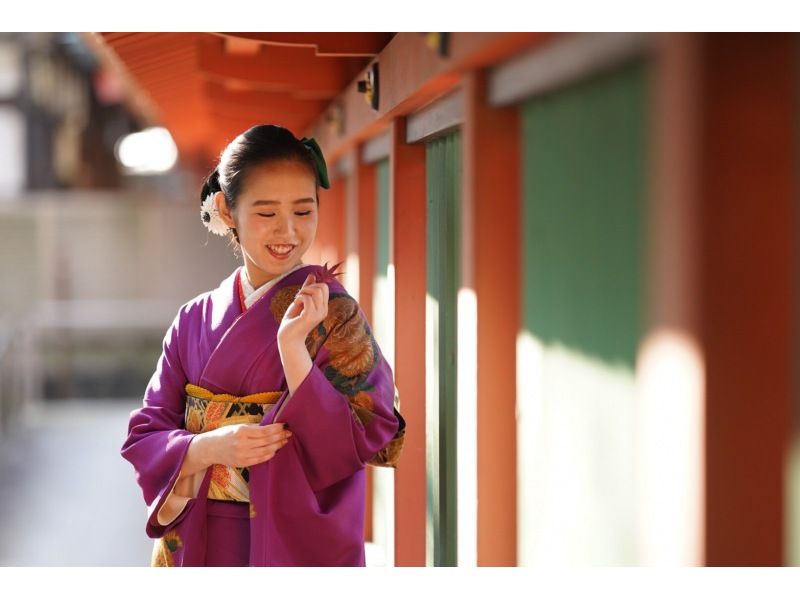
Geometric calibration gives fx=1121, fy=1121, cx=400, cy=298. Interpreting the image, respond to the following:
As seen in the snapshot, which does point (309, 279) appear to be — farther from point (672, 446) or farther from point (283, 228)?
point (672, 446)

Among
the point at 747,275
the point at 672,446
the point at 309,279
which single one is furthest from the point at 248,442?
the point at 747,275

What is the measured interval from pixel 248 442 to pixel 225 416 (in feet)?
0.49

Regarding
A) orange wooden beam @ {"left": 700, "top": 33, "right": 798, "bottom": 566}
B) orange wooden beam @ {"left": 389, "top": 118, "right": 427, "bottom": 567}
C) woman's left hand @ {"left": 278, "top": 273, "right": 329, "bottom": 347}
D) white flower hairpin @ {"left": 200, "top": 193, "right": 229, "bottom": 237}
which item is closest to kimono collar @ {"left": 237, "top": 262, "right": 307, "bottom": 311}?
white flower hairpin @ {"left": 200, "top": 193, "right": 229, "bottom": 237}

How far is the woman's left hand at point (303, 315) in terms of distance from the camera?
2.32 m

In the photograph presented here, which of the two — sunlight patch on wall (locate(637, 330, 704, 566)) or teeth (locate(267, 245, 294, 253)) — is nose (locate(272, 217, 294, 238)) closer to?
teeth (locate(267, 245, 294, 253))

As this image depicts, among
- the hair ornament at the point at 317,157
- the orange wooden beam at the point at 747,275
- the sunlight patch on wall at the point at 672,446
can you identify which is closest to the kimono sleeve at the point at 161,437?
the hair ornament at the point at 317,157

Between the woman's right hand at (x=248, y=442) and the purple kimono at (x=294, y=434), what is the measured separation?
3 centimetres

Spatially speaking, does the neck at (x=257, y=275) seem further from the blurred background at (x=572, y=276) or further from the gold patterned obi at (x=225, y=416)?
the blurred background at (x=572, y=276)

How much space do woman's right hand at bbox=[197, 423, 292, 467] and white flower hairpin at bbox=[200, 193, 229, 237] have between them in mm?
467

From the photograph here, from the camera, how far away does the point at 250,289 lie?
259 centimetres

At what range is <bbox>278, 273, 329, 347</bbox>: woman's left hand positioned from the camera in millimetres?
2318

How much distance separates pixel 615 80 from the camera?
184 centimetres

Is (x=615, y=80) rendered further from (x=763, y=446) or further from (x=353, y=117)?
(x=353, y=117)
